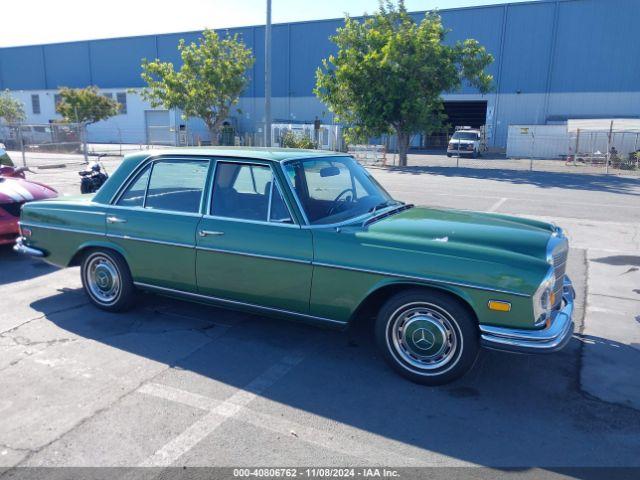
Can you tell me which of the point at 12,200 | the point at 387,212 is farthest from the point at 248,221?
the point at 12,200

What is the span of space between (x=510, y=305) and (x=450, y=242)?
1.99 ft

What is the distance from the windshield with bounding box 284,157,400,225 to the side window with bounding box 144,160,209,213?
889mm

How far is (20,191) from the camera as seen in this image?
295 inches

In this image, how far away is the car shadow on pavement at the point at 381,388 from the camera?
3148 millimetres

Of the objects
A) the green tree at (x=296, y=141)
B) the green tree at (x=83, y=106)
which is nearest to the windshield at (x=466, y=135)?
the green tree at (x=296, y=141)

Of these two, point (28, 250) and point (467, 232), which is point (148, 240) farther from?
point (467, 232)

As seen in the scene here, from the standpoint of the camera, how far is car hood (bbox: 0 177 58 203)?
23.8 feet

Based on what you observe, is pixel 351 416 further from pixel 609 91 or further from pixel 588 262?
pixel 609 91

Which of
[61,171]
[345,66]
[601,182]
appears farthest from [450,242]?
[345,66]

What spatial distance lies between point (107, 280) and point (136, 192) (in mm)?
937

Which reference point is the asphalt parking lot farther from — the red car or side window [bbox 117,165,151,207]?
the red car

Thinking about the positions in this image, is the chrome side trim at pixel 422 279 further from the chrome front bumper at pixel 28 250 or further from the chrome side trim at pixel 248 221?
the chrome front bumper at pixel 28 250

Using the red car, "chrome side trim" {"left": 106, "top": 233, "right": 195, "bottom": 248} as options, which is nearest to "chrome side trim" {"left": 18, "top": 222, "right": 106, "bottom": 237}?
"chrome side trim" {"left": 106, "top": 233, "right": 195, "bottom": 248}

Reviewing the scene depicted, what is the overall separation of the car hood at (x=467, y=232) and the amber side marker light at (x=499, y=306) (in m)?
0.35
